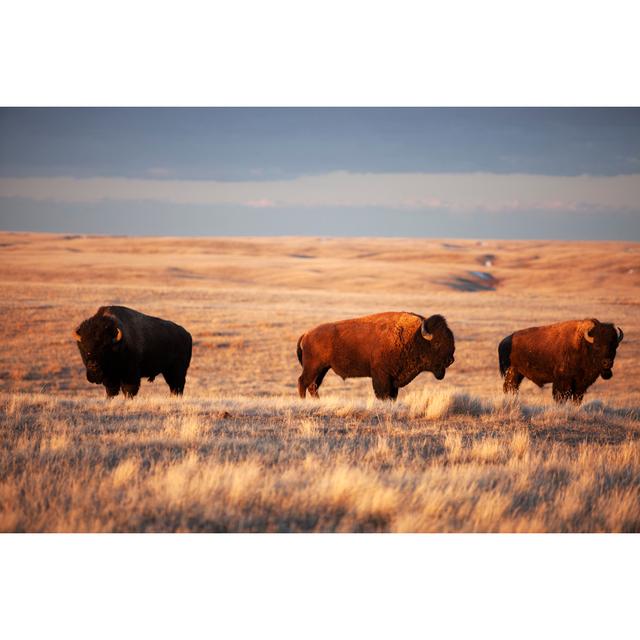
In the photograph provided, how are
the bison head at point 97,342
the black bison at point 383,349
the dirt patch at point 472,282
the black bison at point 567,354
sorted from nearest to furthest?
1. the bison head at point 97,342
2. the black bison at point 383,349
3. the black bison at point 567,354
4. the dirt patch at point 472,282

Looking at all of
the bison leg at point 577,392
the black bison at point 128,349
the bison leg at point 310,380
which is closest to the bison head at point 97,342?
the black bison at point 128,349

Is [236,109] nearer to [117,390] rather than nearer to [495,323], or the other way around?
[117,390]

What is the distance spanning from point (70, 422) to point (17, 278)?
33.6 metres

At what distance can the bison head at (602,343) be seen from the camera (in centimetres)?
1098

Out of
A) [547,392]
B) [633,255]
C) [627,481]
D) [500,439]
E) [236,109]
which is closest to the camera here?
[627,481]

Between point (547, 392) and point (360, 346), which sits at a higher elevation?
point (360, 346)

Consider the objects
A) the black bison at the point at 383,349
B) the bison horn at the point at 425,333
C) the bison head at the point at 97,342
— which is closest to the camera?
the bison head at the point at 97,342

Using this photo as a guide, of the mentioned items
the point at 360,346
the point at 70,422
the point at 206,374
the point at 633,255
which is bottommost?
the point at 206,374

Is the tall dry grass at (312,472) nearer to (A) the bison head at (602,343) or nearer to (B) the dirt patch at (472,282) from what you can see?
(A) the bison head at (602,343)

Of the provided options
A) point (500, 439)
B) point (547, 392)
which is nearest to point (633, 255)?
point (547, 392)

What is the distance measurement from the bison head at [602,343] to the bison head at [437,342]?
→ 8.27 ft

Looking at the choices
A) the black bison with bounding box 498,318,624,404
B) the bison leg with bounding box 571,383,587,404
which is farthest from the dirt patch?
the bison leg with bounding box 571,383,587,404

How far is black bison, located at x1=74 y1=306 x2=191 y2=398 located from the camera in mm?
10297

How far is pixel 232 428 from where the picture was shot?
8.16m
